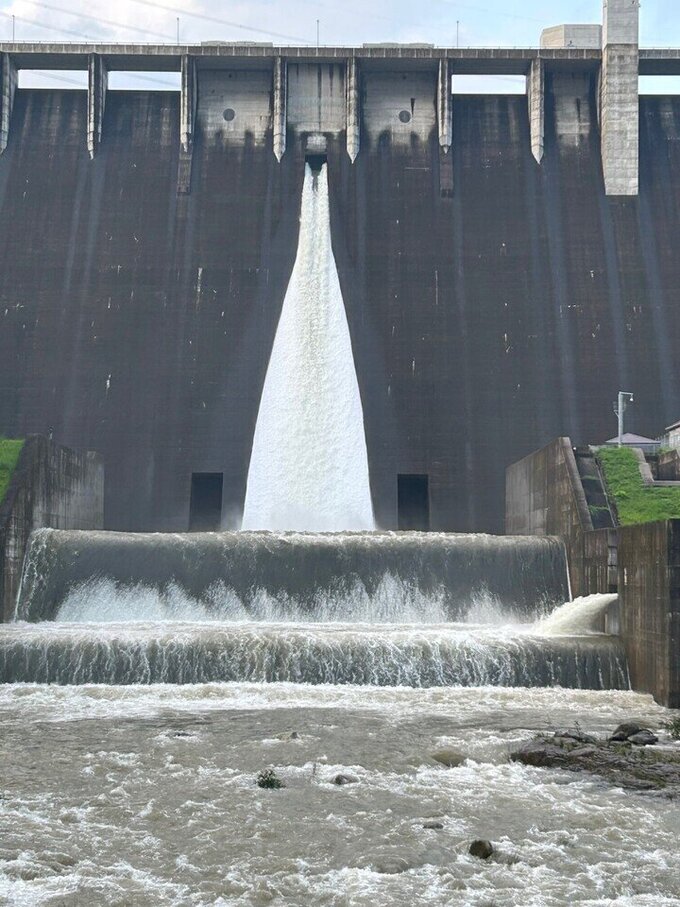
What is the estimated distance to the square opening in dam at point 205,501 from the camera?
25.8 metres

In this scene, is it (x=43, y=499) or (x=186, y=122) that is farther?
(x=186, y=122)

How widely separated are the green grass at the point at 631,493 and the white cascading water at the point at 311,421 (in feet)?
24.2

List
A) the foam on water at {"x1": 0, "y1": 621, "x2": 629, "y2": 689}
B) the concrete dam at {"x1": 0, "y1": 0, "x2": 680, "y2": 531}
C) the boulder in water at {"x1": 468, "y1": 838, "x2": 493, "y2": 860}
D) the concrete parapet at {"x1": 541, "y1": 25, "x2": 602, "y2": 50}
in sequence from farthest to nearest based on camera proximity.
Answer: the concrete parapet at {"x1": 541, "y1": 25, "x2": 602, "y2": 50} → the concrete dam at {"x1": 0, "y1": 0, "x2": 680, "y2": 531} → the foam on water at {"x1": 0, "y1": 621, "x2": 629, "y2": 689} → the boulder in water at {"x1": 468, "y1": 838, "x2": 493, "y2": 860}

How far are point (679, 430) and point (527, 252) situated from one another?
8418mm

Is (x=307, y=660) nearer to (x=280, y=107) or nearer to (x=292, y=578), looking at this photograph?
(x=292, y=578)

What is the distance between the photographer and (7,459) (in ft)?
62.6

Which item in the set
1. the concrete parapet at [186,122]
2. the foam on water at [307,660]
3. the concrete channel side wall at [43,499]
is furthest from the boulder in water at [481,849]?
the concrete parapet at [186,122]

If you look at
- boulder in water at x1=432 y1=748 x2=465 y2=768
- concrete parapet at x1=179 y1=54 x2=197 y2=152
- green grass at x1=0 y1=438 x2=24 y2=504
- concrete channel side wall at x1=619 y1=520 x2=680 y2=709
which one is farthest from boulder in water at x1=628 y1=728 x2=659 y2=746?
concrete parapet at x1=179 y1=54 x2=197 y2=152

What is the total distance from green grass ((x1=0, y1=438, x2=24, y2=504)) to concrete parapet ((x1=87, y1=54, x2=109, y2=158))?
12856 mm

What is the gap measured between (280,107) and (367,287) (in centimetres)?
592

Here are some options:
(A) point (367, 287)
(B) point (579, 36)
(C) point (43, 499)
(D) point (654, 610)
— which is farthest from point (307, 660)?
(B) point (579, 36)

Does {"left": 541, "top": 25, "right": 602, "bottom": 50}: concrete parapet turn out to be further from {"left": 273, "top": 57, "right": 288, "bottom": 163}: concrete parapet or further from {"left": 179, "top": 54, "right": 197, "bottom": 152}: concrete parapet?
{"left": 179, "top": 54, "right": 197, "bottom": 152}: concrete parapet

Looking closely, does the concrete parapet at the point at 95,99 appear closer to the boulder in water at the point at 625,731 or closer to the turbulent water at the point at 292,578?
the turbulent water at the point at 292,578

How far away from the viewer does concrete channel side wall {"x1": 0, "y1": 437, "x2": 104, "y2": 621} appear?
1733cm
